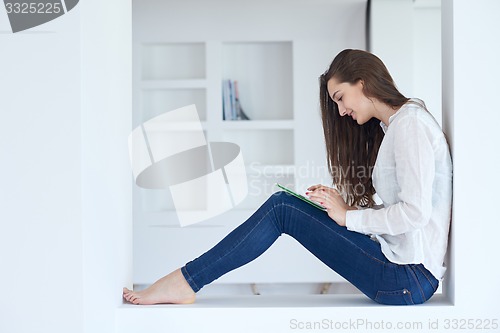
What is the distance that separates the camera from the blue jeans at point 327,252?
242 cm

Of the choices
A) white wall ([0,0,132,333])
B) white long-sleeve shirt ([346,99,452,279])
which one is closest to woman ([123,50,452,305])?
white long-sleeve shirt ([346,99,452,279])

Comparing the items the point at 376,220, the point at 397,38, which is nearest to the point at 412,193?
the point at 376,220

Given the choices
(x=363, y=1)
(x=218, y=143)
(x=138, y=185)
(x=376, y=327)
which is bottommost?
(x=376, y=327)

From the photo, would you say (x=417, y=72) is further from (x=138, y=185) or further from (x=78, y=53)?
(x=78, y=53)

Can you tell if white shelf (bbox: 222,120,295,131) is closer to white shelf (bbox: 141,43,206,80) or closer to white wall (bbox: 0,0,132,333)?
white shelf (bbox: 141,43,206,80)

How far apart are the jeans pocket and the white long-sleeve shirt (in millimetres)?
113

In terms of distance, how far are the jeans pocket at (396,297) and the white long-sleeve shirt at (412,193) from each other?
0.11 metres

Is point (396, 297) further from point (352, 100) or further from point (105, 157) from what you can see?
point (105, 157)

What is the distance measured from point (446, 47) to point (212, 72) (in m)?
2.48

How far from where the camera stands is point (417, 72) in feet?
16.4

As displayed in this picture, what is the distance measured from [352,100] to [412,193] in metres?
0.45

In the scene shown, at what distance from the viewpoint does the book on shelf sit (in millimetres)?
4863

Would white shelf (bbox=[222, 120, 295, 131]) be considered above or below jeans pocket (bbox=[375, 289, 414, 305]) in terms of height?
above
